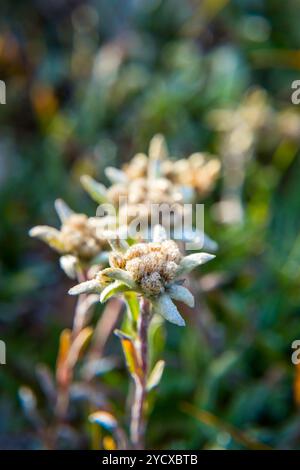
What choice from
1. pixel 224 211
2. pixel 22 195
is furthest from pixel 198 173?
pixel 22 195

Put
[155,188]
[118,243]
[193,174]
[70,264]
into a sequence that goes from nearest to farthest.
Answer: [118,243] < [70,264] < [155,188] < [193,174]

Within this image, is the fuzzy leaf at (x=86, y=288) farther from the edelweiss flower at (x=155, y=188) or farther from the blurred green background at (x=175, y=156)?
the blurred green background at (x=175, y=156)

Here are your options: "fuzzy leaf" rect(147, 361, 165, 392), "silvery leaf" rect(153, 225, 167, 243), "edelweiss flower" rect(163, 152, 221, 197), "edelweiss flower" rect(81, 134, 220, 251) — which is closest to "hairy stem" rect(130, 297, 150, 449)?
"fuzzy leaf" rect(147, 361, 165, 392)

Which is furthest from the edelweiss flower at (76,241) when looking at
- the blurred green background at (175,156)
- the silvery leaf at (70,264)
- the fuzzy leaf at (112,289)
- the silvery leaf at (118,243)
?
the blurred green background at (175,156)

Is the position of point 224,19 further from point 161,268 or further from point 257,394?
point 161,268

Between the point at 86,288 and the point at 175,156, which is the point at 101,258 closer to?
the point at 86,288

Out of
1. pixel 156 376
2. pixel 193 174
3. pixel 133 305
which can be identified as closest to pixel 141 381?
pixel 156 376
